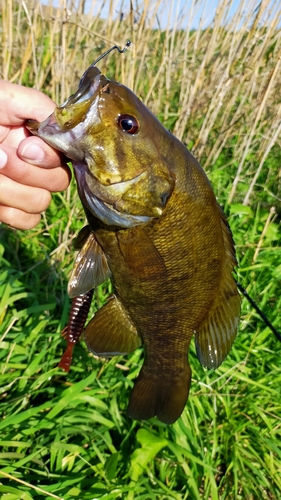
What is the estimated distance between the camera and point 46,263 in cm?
261

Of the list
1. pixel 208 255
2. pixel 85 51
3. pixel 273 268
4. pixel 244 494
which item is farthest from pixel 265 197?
pixel 208 255

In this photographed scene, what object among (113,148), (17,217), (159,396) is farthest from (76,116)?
(159,396)

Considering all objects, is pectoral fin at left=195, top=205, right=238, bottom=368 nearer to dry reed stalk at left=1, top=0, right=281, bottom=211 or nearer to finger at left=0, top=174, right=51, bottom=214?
finger at left=0, top=174, right=51, bottom=214

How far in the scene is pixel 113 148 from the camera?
1023 millimetres

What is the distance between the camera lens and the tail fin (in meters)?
1.58

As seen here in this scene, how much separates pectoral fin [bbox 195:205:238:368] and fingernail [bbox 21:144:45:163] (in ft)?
1.98

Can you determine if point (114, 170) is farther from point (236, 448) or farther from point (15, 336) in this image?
point (236, 448)

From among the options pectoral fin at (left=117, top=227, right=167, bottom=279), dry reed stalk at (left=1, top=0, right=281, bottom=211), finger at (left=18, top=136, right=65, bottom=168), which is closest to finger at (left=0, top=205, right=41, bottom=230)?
finger at (left=18, top=136, right=65, bottom=168)

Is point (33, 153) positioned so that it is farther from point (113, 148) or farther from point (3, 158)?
point (113, 148)

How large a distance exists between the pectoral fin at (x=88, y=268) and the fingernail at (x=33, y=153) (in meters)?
0.23

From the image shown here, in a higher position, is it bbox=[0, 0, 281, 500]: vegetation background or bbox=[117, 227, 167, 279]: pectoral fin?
bbox=[117, 227, 167, 279]: pectoral fin

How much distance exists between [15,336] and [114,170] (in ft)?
4.39

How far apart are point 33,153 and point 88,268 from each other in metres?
0.33

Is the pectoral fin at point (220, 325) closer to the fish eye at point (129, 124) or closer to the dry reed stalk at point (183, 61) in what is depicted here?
the fish eye at point (129, 124)
